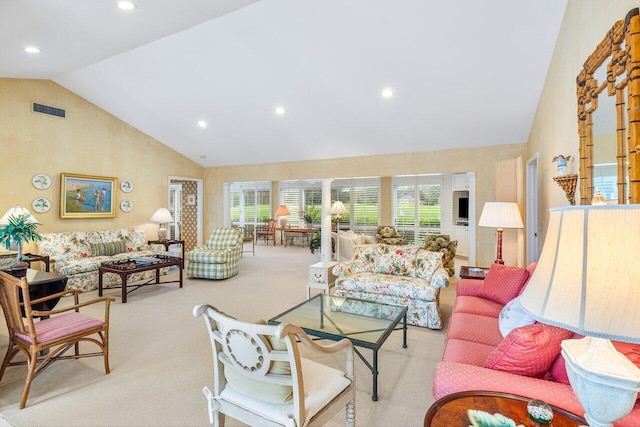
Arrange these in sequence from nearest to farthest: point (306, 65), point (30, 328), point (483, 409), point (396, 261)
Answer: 1. point (483, 409)
2. point (30, 328)
3. point (396, 261)
4. point (306, 65)

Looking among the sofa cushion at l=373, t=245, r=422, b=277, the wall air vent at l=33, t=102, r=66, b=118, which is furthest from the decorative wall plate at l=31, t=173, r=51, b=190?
the sofa cushion at l=373, t=245, r=422, b=277

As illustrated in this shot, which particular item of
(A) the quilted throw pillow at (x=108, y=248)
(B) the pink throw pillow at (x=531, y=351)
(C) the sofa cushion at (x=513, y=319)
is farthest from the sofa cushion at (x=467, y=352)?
(A) the quilted throw pillow at (x=108, y=248)

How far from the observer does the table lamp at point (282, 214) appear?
1116cm

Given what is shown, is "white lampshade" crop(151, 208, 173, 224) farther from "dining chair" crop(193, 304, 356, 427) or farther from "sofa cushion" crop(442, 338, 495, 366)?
"sofa cushion" crop(442, 338, 495, 366)

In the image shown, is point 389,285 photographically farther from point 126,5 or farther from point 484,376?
point 126,5

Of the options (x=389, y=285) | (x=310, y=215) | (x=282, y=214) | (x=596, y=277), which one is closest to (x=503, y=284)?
(x=389, y=285)

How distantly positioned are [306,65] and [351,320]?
3.44 m

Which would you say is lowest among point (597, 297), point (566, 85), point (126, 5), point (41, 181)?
point (597, 297)

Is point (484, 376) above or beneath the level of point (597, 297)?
beneath

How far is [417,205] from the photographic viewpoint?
372 inches

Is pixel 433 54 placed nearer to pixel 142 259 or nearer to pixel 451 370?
pixel 451 370

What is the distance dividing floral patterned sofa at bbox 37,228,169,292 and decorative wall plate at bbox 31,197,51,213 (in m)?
0.47

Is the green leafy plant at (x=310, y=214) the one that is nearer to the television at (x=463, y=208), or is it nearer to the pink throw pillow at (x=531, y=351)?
the television at (x=463, y=208)

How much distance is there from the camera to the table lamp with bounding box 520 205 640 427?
29.4 inches
